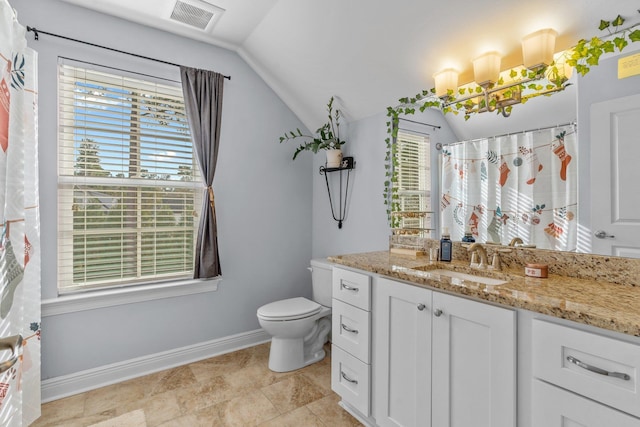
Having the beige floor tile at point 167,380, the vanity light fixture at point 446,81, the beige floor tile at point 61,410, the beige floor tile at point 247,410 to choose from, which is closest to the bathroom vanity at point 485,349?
the beige floor tile at point 247,410

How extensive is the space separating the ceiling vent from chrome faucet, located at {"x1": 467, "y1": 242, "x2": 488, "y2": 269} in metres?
2.20

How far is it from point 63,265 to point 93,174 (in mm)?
615

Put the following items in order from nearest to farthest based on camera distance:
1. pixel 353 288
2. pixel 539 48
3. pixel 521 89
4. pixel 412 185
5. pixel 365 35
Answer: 1. pixel 539 48
2. pixel 521 89
3. pixel 353 288
4. pixel 365 35
5. pixel 412 185

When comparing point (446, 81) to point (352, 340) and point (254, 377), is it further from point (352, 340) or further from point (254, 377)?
point (254, 377)

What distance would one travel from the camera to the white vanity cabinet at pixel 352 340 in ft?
5.56

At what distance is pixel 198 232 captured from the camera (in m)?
2.47

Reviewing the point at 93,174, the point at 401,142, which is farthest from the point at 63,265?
the point at 401,142

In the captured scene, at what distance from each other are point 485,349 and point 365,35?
6.01ft

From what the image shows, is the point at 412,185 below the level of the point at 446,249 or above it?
above

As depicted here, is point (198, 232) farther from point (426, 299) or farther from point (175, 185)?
point (426, 299)

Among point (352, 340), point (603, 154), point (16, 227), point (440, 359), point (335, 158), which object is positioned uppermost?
point (335, 158)

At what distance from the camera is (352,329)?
1793mm

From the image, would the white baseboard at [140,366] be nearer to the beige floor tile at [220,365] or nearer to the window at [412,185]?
the beige floor tile at [220,365]

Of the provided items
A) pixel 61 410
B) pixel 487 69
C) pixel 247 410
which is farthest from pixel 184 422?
pixel 487 69
